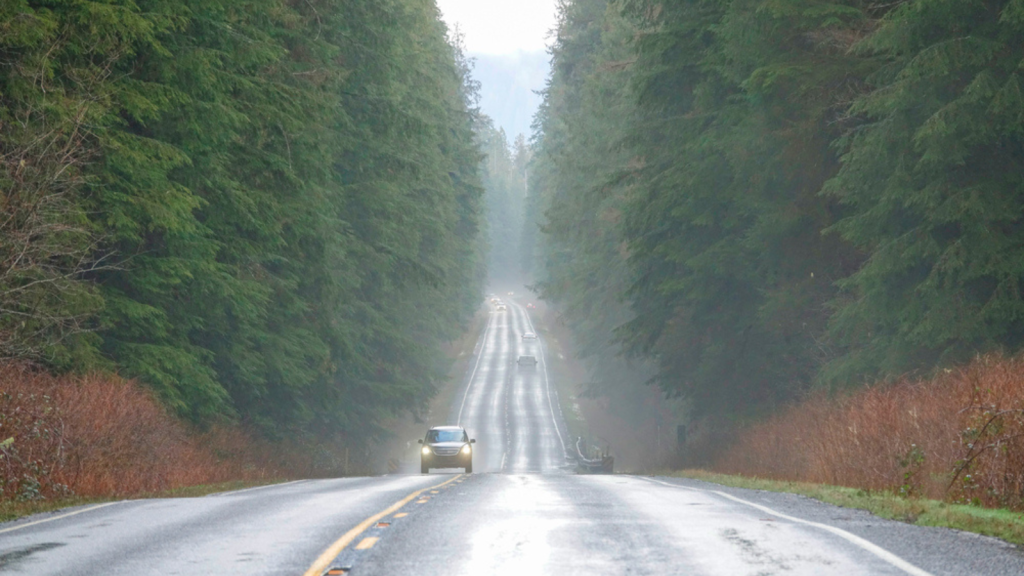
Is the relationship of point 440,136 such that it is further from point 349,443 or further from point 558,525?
point 558,525

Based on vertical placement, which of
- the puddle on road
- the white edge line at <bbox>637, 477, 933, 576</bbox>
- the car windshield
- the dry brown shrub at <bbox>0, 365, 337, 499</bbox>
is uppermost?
the car windshield

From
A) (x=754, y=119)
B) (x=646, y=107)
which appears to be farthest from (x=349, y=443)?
(x=754, y=119)

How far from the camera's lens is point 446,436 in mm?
34188

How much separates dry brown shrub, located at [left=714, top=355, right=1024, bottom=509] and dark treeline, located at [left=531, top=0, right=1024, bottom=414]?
2.03 metres

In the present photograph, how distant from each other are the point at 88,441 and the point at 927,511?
12.5m

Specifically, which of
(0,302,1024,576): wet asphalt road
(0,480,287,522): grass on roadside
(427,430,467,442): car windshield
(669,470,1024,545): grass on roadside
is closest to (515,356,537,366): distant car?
(427,430,467,442): car windshield

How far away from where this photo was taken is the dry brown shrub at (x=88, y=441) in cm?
1555

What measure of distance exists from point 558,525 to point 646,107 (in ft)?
78.9

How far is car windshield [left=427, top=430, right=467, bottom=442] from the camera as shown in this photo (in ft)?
112

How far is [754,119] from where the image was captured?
2669 centimetres

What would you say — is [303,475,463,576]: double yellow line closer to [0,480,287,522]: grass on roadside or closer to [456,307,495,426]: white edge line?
[0,480,287,522]: grass on roadside

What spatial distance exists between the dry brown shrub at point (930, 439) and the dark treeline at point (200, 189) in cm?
1212

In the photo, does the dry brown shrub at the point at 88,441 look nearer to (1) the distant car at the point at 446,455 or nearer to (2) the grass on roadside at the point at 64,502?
(2) the grass on roadside at the point at 64,502

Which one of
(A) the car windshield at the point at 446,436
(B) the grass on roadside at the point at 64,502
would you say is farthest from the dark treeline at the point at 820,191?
(B) the grass on roadside at the point at 64,502
